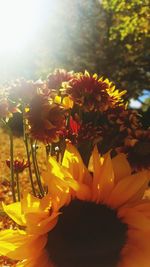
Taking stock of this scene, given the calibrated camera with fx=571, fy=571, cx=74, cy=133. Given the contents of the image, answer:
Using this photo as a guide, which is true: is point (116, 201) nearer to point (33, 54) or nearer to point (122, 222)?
point (122, 222)

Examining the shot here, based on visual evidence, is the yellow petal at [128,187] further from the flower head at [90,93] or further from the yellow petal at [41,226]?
the flower head at [90,93]

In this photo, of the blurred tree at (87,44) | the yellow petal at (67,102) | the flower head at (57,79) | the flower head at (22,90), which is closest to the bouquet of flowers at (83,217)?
the flower head at (22,90)

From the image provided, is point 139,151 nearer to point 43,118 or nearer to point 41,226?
point 43,118

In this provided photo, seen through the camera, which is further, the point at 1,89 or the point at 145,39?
the point at 145,39

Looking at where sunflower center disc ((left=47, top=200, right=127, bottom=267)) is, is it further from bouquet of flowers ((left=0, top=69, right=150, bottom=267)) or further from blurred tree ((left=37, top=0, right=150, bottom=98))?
blurred tree ((left=37, top=0, right=150, bottom=98))

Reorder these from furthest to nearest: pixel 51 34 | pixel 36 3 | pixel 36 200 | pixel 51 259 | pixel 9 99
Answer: pixel 51 34 < pixel 36 3 < pixel 9 99 < pixel 51 259 < pixel 36 200

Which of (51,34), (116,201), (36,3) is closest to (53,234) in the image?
(116,201)
